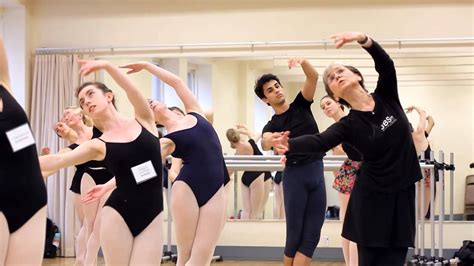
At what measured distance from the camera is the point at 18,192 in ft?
8.79

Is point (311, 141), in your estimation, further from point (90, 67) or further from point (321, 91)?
point (321, 91)

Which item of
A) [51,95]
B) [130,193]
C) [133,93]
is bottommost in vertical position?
[130,193]

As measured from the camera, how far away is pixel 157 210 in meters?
3.48

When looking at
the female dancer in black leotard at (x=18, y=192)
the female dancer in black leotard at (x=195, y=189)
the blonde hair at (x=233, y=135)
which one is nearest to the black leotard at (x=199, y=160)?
the female dancer in black leotard at (x=195, y=189)

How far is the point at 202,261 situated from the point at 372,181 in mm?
1155

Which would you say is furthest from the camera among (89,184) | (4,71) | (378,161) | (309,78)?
(89,184)

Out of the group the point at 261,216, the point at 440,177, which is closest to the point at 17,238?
the point at 440,177

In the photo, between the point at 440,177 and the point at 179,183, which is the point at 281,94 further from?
the point at 440,177

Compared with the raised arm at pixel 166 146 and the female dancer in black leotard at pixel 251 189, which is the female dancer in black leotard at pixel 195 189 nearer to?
the raised arm at pixel 166 146

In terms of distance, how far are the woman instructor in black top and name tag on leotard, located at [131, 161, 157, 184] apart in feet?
2.04

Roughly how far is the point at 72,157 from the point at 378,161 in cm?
139

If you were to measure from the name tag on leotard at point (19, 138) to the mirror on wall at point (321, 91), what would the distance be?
17.8 feet

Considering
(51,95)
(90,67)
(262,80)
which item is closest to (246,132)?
(51,95)

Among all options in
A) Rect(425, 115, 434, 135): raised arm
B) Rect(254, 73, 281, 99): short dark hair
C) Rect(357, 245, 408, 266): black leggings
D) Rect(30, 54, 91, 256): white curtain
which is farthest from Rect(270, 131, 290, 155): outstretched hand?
Rect(30, 54, 91, 256): white curtain
